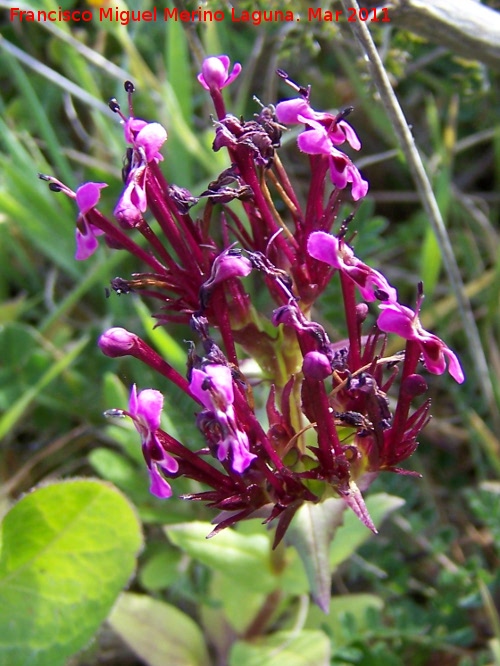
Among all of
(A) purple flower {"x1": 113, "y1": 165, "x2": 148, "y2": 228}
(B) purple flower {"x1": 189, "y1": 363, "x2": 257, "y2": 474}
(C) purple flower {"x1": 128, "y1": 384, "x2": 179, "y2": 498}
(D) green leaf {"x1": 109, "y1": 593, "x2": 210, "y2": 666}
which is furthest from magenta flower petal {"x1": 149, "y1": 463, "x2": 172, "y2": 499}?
(D) green leaf {"x1": 109, "y1": 593, "x2": 210, "y2": 666}

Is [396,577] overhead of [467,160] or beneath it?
beneath

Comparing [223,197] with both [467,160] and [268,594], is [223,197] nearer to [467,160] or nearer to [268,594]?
[268,594]

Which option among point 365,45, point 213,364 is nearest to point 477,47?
point 365,45

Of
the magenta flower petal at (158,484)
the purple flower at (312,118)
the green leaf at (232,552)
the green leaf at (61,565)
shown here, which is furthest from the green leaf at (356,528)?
the purple flower at (312,118)

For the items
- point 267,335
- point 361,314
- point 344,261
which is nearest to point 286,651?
point 267,335

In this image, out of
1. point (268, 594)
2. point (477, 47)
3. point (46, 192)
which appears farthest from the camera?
point (46, 192)

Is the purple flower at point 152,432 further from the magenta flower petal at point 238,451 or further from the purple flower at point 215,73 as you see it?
the purple flower at point 215,73
